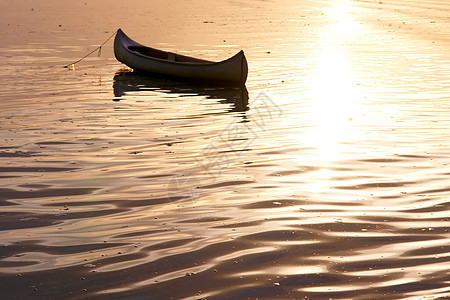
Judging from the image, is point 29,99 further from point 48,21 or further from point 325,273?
point 48,21

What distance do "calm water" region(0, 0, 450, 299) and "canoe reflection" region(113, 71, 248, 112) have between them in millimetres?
113

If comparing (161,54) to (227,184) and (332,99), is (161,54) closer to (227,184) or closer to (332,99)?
(332,99)

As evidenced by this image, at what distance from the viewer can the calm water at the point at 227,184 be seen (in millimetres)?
6832

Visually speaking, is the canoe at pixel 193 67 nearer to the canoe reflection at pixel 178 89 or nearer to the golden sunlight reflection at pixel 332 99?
the canoe reflection at pixel 178 89

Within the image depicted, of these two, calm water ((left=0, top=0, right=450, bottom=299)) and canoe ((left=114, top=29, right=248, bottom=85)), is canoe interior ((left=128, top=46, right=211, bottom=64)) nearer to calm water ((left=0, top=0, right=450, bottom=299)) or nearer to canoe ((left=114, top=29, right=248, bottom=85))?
canoe ((left=114, top=29, right=248, bottom=85))

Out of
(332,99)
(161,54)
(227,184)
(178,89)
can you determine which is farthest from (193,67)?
(227,184)

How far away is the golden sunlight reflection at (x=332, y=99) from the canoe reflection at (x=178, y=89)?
242cm

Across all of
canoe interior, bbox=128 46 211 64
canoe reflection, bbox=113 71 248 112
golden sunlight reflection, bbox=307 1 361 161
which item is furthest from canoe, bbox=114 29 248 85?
golden sunlight reflection, bbox=307 1 361 161

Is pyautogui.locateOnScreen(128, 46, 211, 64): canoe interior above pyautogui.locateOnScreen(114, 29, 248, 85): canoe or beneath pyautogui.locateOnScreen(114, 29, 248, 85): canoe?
above

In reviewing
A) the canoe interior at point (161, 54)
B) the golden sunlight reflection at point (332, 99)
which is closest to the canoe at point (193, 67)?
the canoe interior at point (161, 54)

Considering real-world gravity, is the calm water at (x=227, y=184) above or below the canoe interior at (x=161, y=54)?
below

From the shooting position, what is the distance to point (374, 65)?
88.0 feet

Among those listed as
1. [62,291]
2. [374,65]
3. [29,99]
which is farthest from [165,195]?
[374,65]

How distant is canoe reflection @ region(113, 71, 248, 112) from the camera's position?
66.6ft
